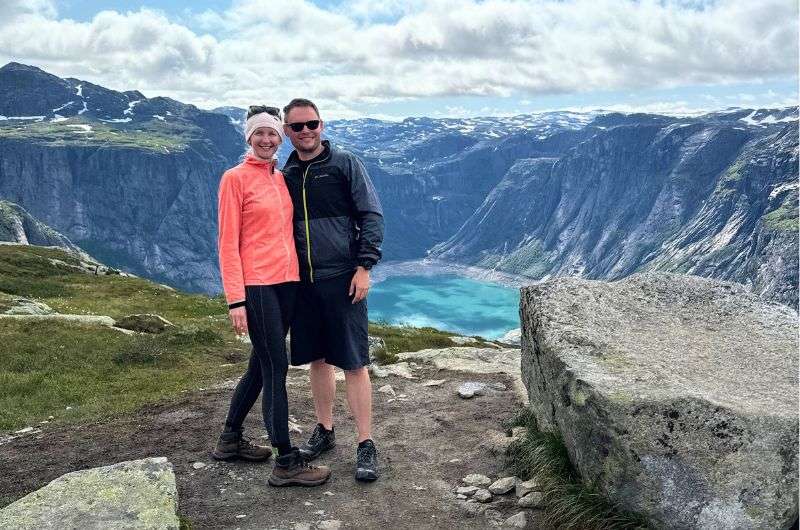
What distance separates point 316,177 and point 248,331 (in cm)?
262

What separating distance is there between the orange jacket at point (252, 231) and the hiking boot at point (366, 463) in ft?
10.6

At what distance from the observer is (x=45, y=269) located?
7294 cm

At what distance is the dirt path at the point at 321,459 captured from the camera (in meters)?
9.43

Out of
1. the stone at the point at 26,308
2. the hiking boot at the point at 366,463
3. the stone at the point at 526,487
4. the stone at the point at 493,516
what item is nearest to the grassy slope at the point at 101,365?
the stone at the point at 26,308

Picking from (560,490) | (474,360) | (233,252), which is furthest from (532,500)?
(474,360)

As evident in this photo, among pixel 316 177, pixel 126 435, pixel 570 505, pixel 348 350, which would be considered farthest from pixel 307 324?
pixel 126 435

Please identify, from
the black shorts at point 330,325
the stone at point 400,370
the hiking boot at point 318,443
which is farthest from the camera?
the stone at point 400,370

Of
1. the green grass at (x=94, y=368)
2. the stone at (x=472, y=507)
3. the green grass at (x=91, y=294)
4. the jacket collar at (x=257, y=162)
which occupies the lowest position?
the green grass at (x=91, y=294)

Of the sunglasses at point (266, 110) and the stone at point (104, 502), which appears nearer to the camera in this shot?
the stone at point (104, 502)

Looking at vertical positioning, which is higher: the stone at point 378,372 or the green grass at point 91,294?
the stone at point 378,372

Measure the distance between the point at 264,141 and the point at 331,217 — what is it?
1545 millimetres

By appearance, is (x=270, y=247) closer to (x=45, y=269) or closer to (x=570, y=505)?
(x=570, y=505)

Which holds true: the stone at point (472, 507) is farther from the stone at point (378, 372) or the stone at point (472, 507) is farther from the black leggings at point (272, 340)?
the stone at point (378, 372)

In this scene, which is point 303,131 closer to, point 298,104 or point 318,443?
point 298,104
